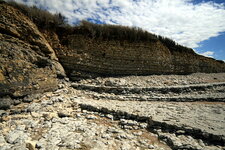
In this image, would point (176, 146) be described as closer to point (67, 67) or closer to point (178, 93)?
point (178, 93)

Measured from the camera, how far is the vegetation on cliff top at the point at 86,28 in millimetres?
7273

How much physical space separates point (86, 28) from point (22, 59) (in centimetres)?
485

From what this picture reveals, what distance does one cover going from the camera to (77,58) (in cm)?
814

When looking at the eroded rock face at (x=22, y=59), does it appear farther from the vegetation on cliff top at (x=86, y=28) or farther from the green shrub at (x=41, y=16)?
the vegetation on cliff top at (x=86, y=28)

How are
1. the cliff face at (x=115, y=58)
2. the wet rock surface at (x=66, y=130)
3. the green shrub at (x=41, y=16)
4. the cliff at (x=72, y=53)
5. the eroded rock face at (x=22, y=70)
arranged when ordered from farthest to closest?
the cliff face at (x=115, y=58)
the green shrub at (x=41, y=16)
the cliff at (x=72, y=53)
the eroded rock face at (x=22, y=70)
the wet rock surface at (x=66, y=130)

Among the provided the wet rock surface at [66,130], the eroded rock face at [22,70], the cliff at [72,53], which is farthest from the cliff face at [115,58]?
the wet rock surface at [66,130]

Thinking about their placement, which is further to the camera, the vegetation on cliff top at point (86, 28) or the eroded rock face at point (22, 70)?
the vegetation on cliff top at point (86, 28)

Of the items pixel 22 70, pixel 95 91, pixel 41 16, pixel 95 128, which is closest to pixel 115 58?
pixel 95 91

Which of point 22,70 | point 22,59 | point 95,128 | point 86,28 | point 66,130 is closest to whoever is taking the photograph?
point 66,130

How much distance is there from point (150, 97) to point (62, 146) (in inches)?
209

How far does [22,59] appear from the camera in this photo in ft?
17.9

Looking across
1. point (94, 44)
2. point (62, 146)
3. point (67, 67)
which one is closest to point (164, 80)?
point (94, 44)

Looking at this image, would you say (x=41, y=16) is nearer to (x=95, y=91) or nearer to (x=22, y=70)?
(x=22, y=70)

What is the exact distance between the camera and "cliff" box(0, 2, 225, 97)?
17.0ft
